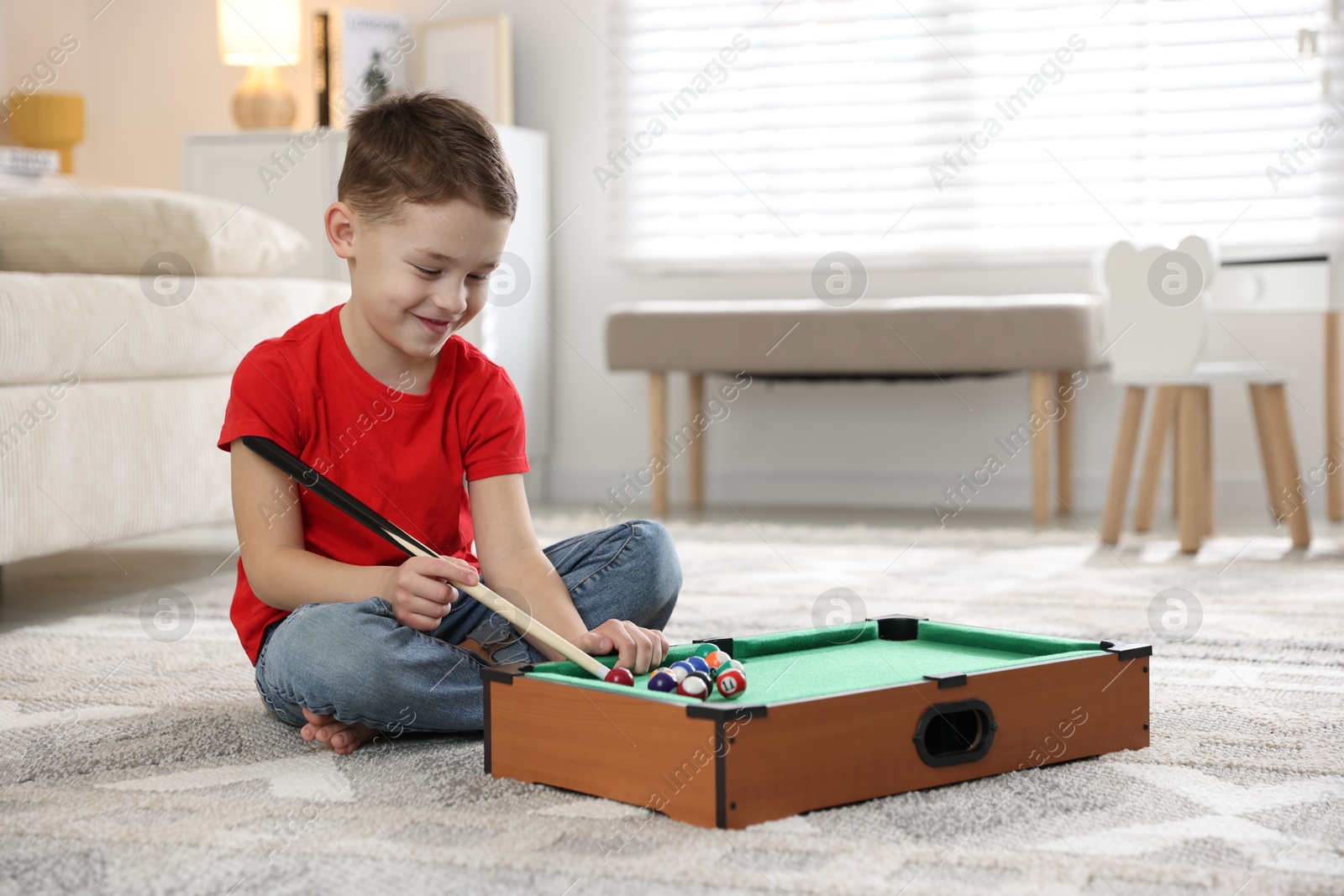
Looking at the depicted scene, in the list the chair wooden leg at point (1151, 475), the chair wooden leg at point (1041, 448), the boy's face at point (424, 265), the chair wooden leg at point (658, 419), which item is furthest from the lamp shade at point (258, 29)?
the boy's face at point (424, 265)

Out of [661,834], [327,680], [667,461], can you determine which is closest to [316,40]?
[667,461]

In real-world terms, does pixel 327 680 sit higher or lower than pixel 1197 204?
lower

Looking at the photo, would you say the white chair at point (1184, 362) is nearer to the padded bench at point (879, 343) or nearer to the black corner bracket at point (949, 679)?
the padded bench at point (879, 343)

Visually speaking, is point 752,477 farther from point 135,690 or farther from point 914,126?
point 135,690

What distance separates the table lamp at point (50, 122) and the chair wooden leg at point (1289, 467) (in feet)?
9.36

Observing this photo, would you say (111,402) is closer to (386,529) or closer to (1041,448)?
(386,529)

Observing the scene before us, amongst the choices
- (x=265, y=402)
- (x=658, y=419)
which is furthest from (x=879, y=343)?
(x=265, y=402)

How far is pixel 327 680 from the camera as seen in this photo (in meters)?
0.98

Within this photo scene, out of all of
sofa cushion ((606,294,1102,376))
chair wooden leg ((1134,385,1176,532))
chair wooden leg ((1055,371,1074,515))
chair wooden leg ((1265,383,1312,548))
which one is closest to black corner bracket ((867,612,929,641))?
chair wooden leg ((1265,383,1312,548))

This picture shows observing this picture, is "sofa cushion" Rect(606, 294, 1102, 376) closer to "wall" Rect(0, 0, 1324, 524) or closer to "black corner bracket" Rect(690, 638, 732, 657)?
"wall" Rect(0, 0, 1324, 524)

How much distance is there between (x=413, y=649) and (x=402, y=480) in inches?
5.8

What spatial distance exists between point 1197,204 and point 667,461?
1.31 m

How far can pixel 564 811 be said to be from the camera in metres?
0.86

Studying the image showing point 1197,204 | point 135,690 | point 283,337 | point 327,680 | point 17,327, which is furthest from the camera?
point 1197,204
